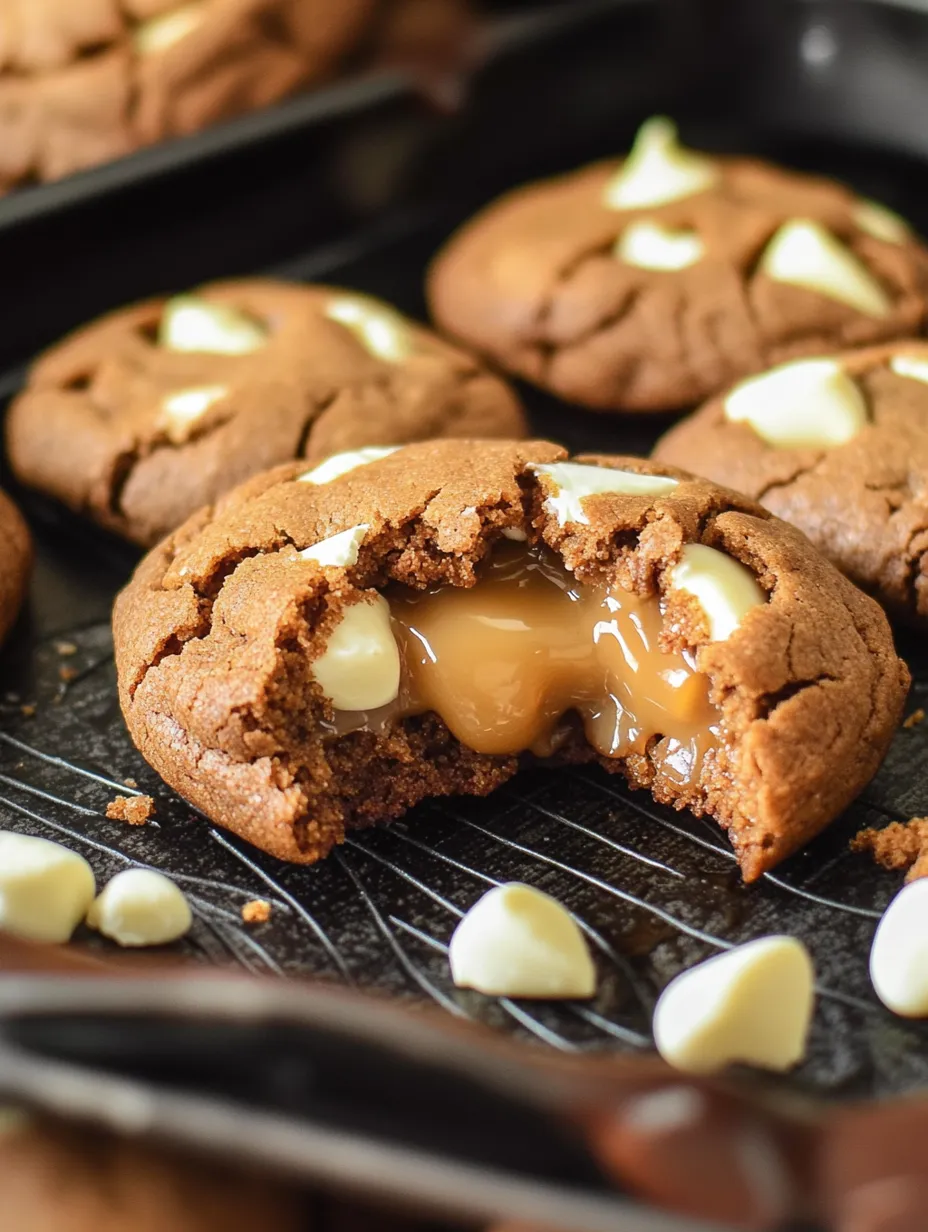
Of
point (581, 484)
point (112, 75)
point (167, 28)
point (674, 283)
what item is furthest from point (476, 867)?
point (167, 28)

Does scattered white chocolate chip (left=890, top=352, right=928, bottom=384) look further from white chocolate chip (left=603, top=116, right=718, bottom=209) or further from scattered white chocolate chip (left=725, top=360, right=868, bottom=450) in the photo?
white chocolate chip (left=603, top=116, right=718, bottom=209)

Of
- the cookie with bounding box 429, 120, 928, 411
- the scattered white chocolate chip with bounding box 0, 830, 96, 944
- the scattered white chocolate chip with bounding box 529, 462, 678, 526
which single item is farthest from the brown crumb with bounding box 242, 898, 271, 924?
the cookie with bounding box 429, 120, 928, 411

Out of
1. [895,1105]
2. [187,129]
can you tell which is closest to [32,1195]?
[895,1105]

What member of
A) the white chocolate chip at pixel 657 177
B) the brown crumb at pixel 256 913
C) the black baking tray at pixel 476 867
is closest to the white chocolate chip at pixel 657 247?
the white chocolate chip at pixel 657 177

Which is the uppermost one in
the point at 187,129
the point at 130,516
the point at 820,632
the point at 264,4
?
the point at 264,4

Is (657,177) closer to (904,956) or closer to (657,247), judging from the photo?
(657,247)

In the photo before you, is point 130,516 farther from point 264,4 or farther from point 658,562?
point 264,4

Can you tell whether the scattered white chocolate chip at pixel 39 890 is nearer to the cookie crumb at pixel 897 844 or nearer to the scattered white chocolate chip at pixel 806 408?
the cookie crumb at pixel 897 844
